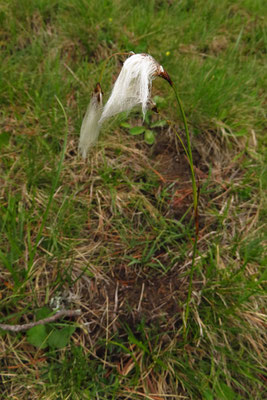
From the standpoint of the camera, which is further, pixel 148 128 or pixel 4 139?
pixel 148 128

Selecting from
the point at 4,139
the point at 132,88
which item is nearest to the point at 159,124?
the point at 4,139

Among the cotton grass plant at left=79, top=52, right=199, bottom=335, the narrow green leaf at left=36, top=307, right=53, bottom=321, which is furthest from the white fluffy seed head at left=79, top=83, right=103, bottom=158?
the narrow green leaf at left=36, top=307, right=53, bottom=321

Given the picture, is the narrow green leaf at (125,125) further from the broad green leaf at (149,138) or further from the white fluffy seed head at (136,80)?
the white fluffy seed head at (136,80)

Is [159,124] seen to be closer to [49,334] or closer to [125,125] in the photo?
[125,125]

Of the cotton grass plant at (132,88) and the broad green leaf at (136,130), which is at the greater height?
the cotton grass plant at (132,88)

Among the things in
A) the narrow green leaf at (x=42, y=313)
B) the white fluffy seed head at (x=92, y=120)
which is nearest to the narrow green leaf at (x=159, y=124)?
the white fluffy seed head at (x=92, y=120)
